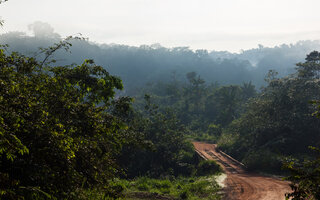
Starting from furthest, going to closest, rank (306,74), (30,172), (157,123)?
(306,74), (157,123), (30,172)

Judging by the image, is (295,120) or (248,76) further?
(248,76)

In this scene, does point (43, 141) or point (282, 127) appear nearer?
point (43, 141)

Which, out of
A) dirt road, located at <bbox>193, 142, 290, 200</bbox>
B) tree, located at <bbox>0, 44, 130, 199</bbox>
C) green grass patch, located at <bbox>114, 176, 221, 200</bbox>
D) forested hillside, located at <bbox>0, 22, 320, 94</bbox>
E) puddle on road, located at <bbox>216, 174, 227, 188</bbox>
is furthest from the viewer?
forested hillside, located at <bbox>0, 22, 320, 94</bbox>

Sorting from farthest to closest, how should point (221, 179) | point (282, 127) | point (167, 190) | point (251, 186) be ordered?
point (282, 127) < point (221, 179) < point (251, 186) < point (167, 190)

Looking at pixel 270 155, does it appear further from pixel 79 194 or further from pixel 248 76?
pixel 248 76

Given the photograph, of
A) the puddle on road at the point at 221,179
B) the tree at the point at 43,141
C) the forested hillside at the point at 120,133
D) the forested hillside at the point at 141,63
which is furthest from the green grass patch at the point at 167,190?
the forested hillside at the point at 141,63

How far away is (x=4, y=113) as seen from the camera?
5.28 meters

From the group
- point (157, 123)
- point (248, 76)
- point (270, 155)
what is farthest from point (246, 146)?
point (248, 76)

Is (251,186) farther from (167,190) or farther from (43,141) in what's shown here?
(43,141)

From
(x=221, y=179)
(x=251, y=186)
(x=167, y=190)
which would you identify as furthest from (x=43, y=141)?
(x=221, y=179)

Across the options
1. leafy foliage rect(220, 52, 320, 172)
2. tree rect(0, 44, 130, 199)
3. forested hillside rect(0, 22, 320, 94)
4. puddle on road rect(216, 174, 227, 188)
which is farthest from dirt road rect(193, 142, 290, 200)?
forested hillside rect(0, 22, 320, 94)

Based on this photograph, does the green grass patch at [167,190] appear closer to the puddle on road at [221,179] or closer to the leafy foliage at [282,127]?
the puddle on road at [221,179]

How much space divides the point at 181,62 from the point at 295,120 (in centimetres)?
14275

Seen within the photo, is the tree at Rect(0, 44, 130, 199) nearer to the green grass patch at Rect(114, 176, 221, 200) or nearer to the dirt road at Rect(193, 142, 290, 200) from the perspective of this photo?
the green grass patch at Rect(114, 176, 221, 200)
